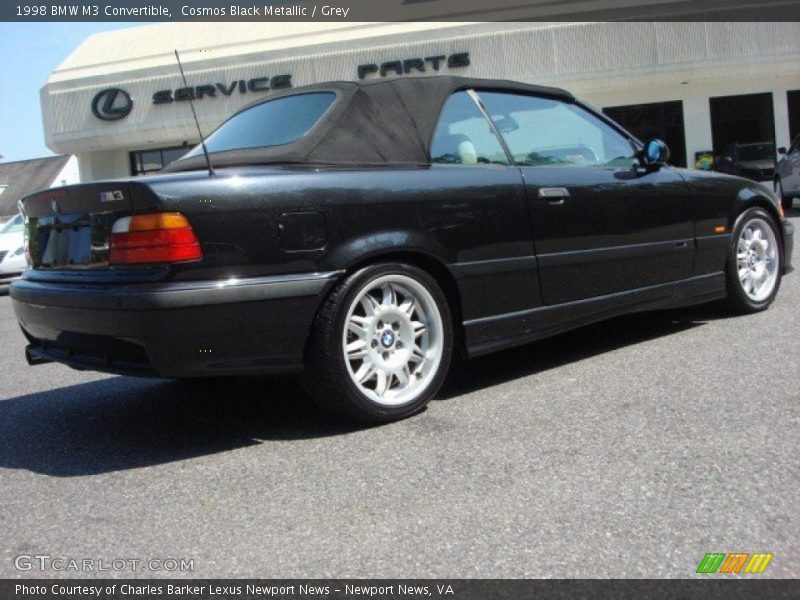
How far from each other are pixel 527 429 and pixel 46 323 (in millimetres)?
2110

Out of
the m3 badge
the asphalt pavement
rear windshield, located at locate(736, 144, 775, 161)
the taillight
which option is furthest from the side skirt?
rear windshield, located at locate(736, 144, 775, 161)

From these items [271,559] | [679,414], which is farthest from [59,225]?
[679,414]

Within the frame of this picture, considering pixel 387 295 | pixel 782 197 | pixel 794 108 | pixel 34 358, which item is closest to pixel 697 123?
pixel 794 108

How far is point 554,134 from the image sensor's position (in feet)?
14.7

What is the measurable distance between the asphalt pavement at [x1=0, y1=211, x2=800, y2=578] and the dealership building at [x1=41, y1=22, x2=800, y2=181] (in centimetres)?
1944

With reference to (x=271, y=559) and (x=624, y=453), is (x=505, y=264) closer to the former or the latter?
(x=624, y=453)

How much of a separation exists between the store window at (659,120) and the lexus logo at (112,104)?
16.0 meters

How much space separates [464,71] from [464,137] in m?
21.7

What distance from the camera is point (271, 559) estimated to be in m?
2.32

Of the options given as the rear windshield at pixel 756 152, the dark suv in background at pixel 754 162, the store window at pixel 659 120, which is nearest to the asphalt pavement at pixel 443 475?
the dark suv in background at pixel 754 162

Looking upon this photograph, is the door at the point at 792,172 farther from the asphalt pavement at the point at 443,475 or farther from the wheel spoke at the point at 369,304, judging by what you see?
the wheel spoke at the point at 369,304

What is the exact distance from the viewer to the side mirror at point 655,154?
4754 mm

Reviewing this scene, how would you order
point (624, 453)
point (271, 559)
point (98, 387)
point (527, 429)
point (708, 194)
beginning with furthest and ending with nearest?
point (708, 194) → point (98, 387) → point (527, 429) → point (624, 453) → point (271, 559)

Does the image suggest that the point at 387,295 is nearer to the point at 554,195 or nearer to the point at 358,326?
the point at 358,326
